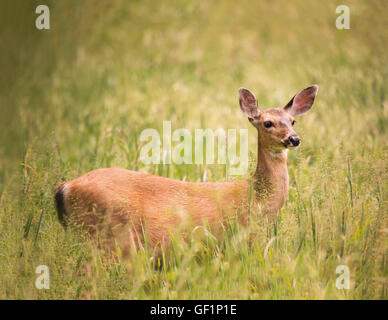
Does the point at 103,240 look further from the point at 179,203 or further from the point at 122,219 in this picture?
the point at 179,203

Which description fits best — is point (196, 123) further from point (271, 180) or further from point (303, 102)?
point (271, 180)

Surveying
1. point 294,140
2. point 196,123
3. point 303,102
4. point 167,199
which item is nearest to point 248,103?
point 303,102

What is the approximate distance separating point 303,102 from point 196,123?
2.99 m

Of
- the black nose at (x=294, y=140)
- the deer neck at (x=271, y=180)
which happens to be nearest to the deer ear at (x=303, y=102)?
the deer neck at (x=271, y=180)

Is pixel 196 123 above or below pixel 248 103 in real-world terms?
above

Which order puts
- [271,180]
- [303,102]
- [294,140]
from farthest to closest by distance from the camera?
[303,102] → [271,180] → [294,140]

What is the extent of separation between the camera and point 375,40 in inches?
319

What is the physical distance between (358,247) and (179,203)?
1.26 metres

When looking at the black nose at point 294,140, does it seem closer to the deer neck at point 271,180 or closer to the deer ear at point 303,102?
the deer neck at point 271,180

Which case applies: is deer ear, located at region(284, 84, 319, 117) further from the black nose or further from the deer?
the black nose

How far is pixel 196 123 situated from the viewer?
24.2 feet

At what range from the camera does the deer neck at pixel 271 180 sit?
409 cm

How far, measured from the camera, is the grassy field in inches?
142
